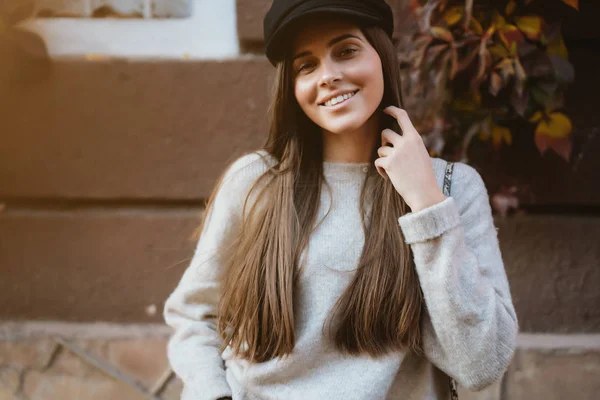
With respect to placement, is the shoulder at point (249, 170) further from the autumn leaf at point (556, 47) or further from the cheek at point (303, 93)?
the autumn leaf at point (556, 47)

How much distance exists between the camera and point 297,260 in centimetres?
137

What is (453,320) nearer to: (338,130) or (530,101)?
(338,130)

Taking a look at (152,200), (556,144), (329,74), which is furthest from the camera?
(152,200)

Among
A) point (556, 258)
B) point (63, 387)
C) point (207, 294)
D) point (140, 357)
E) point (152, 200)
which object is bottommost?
point (63, 387)

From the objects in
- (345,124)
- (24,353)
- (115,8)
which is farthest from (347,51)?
(24,353)

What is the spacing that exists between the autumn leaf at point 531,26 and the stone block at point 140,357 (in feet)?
6.51

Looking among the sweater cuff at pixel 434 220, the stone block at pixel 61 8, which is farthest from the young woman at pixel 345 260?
the stone block at pixel 61 8

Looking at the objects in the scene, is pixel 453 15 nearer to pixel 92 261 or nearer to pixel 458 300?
pixel 458 300

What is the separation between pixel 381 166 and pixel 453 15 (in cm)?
93

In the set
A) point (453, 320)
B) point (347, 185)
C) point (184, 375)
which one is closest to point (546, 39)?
point (347, 185)

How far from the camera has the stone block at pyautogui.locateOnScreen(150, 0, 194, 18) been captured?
2479mm

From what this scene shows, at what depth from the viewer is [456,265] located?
3.99 feet

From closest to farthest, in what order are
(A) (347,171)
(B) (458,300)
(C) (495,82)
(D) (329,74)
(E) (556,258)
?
(B) (458,300) < (D) (329,74) < (A) (347,171) < (C) (495,82) < (E) (556,258)

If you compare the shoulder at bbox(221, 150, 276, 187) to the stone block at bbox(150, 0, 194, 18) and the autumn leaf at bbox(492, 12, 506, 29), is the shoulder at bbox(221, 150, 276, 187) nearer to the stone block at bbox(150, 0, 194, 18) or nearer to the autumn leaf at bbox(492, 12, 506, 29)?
the autumn leaf at bbox(492, 12, 506, 29)
